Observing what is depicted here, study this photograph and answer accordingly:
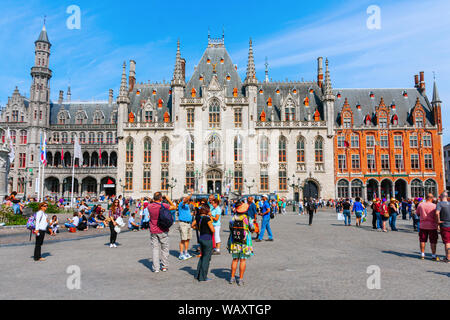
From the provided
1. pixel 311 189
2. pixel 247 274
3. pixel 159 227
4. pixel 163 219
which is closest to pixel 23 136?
pixel 311 189

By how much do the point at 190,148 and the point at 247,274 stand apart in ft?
132

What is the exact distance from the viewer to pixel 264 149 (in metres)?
47.6

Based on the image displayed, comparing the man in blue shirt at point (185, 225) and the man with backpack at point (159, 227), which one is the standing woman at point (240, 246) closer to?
the man with backpack at point (159, 227)

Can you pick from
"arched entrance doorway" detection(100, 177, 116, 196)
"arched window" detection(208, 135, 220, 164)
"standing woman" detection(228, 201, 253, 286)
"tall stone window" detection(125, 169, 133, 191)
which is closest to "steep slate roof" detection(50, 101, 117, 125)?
"arched entrance doorway" detection(100, 177, 116, 196)

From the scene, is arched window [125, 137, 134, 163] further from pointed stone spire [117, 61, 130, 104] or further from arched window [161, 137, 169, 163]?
pointed stone spire [117, 61, 130, 104]

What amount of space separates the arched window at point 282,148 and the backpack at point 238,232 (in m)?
40.9

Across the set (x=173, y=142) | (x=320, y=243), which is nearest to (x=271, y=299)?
(x=320, y=243)

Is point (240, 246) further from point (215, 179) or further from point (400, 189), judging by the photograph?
point (400, 189)

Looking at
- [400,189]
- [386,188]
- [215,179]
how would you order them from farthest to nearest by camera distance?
[400,189], [386,188], [215,179]

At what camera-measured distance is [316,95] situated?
167 feet

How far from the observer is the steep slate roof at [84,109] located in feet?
186

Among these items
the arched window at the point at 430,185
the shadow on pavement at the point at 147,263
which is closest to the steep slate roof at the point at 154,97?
the shadow on pavement at the point at 147,263

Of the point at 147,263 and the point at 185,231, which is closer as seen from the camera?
the point at 147,263
